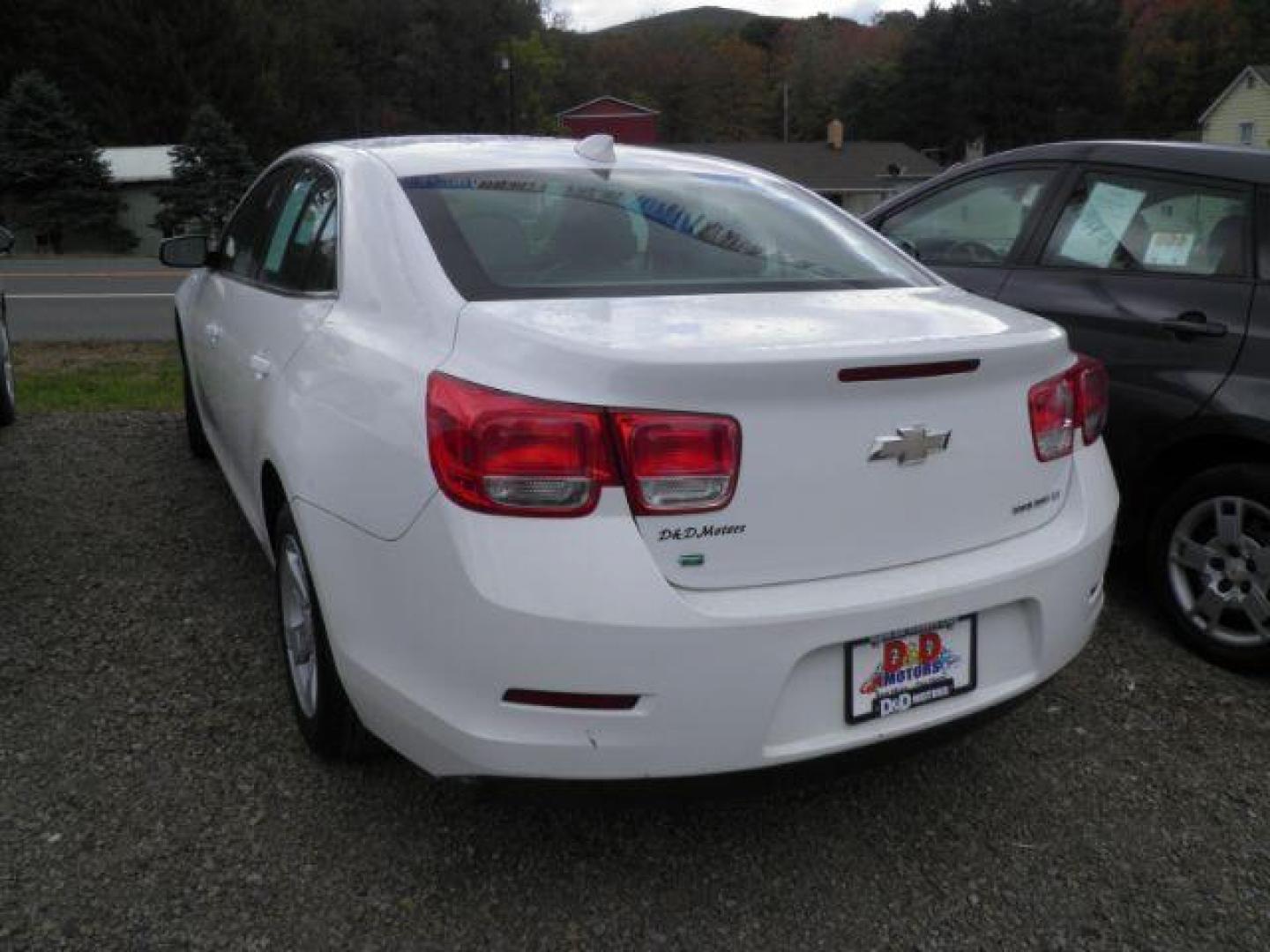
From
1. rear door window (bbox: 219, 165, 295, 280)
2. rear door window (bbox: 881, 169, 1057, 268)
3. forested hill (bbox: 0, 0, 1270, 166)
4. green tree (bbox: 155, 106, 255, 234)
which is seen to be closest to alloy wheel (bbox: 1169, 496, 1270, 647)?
rear door window (bbox: 881, 169, 1057, 268)

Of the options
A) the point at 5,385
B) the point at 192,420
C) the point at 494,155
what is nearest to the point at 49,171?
the point at 5,385

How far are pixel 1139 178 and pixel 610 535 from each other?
111 inches

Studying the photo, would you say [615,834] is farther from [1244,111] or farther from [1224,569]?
[1244,111]

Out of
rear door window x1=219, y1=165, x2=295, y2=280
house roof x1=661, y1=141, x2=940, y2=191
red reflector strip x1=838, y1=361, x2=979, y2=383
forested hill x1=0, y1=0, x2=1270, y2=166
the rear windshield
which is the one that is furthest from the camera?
house roof x1=661, y1=141, x2=940, y2=191

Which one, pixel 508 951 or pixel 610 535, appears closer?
pixel 610 535

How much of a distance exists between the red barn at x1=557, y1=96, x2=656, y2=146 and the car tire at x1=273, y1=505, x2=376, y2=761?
63.1 meters

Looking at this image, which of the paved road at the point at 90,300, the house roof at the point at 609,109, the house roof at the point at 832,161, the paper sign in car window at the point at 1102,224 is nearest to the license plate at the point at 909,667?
the paper sign in car window at the point at 1102,224

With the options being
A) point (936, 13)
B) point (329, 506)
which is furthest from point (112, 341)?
point (936, 13)

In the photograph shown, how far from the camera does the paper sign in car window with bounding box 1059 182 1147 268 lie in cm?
382

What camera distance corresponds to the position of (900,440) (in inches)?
84.2

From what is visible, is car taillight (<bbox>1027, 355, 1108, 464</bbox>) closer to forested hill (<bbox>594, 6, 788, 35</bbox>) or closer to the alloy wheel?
the alloy wheel

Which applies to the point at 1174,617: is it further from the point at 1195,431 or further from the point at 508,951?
the point at 508,951

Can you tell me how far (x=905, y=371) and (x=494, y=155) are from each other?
1544 mm

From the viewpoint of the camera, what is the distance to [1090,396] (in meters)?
2.60
